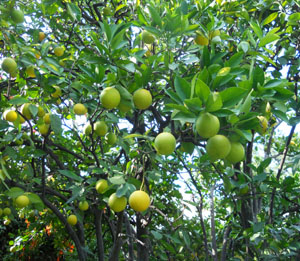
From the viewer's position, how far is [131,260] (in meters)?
2.97

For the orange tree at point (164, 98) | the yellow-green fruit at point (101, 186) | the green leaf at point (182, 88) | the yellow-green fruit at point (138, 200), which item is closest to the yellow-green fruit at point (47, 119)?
the orange tree at point (164, 98)

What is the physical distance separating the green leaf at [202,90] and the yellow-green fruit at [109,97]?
557 mm

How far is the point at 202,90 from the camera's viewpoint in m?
1.12

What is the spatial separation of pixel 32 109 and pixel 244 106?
4.04 feet

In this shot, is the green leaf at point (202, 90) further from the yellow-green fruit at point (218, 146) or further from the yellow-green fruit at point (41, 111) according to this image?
the yellow-green fruit at point (41, 111)

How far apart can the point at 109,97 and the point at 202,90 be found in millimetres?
578

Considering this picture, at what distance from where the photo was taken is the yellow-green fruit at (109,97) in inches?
61.9

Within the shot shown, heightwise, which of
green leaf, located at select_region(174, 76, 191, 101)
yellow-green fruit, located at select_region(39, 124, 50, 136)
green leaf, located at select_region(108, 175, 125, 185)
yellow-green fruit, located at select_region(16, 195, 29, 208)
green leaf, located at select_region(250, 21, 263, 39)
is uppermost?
green leaf, located at select_region(250, 21, 263, 39)

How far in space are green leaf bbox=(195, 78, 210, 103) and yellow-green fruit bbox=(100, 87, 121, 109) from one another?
1.83 feet

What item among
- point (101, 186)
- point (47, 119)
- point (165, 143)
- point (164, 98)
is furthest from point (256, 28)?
point (47, 119)

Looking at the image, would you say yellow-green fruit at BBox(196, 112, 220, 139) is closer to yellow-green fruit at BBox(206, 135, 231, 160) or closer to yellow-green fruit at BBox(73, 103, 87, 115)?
yellow-green fruit at BBox(206, 135, 231, 160)

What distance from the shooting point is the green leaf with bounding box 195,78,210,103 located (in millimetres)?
1110

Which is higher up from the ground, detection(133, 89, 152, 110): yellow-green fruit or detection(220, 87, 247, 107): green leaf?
detection(220, 87, 247, 107): green leaf

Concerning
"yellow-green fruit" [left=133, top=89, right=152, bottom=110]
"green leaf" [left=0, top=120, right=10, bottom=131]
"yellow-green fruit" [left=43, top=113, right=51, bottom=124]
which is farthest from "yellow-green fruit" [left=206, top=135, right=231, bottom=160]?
"green leaf" [left=0, top=120, right=10, bottom=131]
